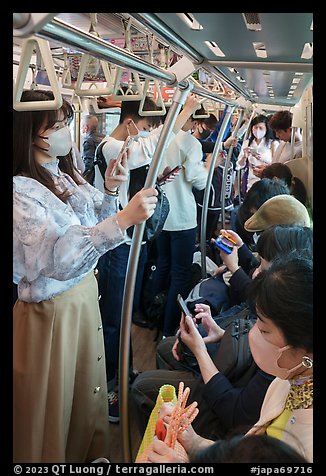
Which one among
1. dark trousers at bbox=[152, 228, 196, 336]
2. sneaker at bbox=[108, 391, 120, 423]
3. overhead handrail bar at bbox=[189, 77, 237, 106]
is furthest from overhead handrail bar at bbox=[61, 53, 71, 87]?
sneaker at bbox=[108, 391, 120, 423]

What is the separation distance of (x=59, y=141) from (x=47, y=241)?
0.30 m

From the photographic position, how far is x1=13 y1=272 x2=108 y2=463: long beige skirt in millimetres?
1231

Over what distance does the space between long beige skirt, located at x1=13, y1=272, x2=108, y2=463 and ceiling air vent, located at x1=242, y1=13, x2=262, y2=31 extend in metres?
0.85

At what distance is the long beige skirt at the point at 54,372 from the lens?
1.23 m

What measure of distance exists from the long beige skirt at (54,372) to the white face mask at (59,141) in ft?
1.25

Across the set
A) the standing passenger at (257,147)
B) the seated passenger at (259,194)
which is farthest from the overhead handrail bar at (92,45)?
the standing passenger at (257,147)

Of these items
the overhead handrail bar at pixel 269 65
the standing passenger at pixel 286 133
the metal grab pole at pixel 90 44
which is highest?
the standing passenger at pixel 286 133

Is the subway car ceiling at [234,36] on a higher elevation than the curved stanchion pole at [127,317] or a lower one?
higher

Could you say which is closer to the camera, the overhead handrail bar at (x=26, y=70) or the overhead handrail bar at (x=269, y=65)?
the overhead handrail bar at (x=26, y=70)

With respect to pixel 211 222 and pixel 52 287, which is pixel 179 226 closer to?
pixel 211 222

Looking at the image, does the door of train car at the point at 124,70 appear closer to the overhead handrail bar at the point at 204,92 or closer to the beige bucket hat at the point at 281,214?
the overhead handrail bar at the point at 204,92

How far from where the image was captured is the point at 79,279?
1.34 m
